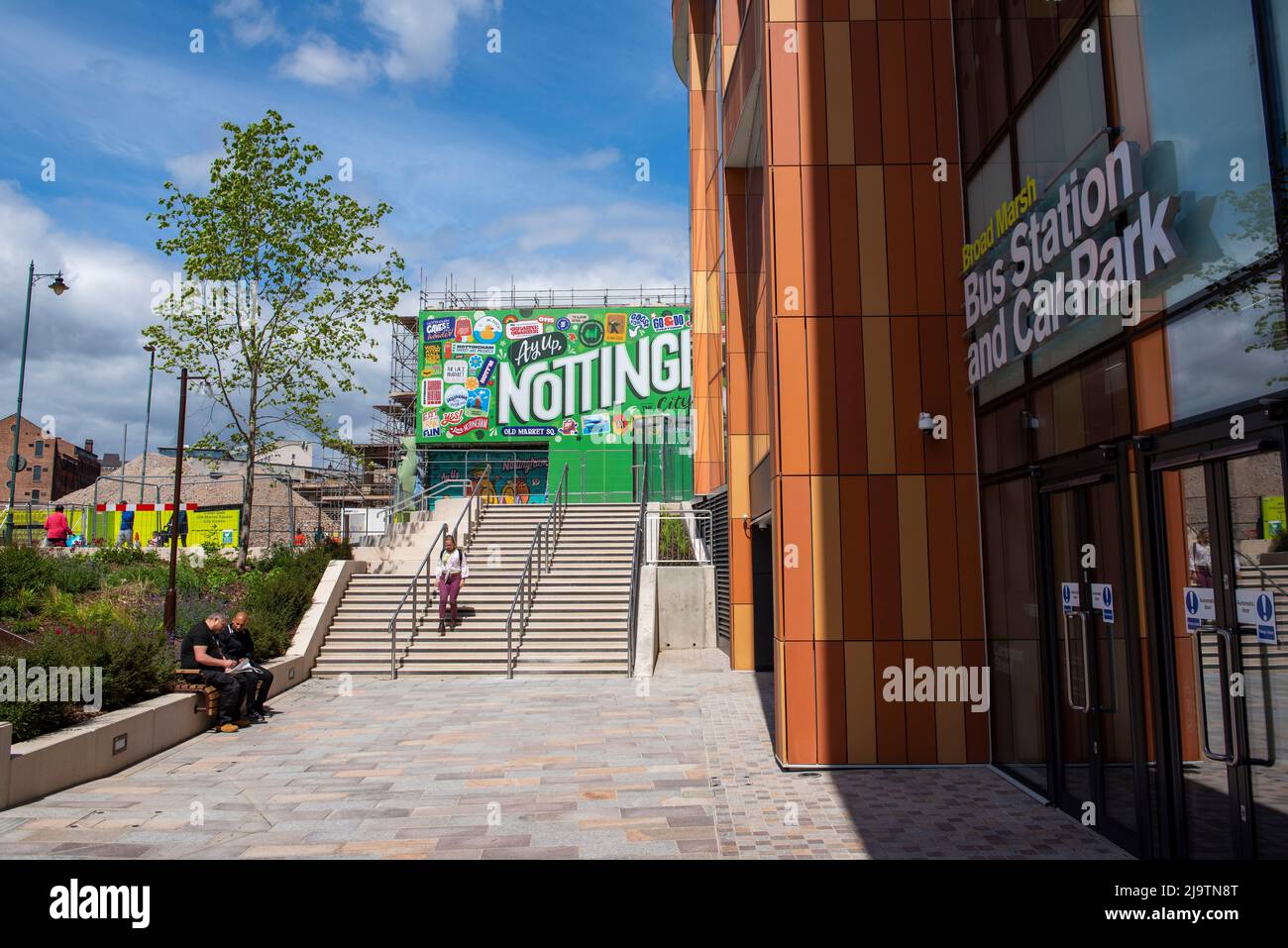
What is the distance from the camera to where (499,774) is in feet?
27.2

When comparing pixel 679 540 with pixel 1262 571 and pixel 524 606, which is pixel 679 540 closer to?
pixel 524 606

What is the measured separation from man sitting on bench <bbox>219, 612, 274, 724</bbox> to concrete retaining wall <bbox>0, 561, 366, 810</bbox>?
1.73ft

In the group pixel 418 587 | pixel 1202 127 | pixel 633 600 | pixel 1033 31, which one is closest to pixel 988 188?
pixel 1033 31

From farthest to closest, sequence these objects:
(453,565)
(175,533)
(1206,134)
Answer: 1. (453,565)
2. (175,533)
3. (1206,134)

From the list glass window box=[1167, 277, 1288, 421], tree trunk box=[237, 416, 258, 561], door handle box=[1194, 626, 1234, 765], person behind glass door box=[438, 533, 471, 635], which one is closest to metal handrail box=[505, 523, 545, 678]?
person behind glass door box=[438, 533, 471, 635]

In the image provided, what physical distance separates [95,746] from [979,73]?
1009cm

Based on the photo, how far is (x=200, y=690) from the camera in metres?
10.5

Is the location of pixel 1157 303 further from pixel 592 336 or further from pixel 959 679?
pixel 592 336

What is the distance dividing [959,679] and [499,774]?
427 centimetres

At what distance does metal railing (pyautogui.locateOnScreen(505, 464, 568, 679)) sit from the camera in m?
14.7

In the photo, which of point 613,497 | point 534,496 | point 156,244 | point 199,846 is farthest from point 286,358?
point 534,496

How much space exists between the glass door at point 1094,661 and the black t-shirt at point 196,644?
29.1 ft

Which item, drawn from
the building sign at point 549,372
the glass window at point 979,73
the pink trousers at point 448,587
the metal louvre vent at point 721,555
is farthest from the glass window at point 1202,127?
the building sign at point 549,372

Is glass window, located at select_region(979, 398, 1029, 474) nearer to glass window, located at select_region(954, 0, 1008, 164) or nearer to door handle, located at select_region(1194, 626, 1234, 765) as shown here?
glass window, located at select_region(954, 0, 1008, 164)
